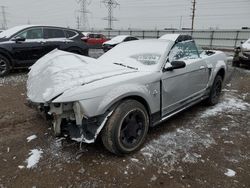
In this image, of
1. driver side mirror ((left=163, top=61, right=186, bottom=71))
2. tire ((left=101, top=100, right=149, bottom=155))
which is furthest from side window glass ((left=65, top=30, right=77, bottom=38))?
tire ((left=101, top=100, right=149, bottom=155))

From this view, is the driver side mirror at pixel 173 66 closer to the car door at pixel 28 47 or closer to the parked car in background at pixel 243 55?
the car door at pixel 28 47

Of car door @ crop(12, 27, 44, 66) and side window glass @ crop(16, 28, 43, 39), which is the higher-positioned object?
side window glass @ crop(16, 28, 43, 39)

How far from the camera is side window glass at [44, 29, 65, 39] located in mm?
7968

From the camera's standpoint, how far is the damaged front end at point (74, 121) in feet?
8.34

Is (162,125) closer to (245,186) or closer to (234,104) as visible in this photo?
(245,186)

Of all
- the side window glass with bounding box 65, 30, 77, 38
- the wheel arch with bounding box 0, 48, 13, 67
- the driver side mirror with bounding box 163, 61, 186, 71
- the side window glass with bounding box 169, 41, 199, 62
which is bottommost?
the wheel arch with bounding box 0, 48, 13, 67

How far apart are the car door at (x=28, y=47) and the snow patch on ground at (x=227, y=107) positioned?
5.80 metres

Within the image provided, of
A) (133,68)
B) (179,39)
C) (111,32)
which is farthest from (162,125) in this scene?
(111,32)

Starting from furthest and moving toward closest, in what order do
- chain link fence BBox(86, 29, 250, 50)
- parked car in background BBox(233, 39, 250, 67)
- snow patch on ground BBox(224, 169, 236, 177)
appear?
1. chain link fence BBox(86, 29, 250, 50)
2. parked car in background BBox(233, 39, 250, 67)
3. snow patch on ground BBox(224, 169, 236, 177)

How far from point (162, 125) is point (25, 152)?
217cm

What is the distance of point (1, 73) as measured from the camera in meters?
7.14

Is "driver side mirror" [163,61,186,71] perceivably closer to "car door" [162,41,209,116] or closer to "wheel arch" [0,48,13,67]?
"car door" [162,41,209,116]

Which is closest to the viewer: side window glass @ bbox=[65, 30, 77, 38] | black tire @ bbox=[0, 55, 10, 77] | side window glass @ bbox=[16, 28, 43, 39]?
black tire @ bbox=[0, 55, 10, 77]

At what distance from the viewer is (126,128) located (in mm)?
2893
